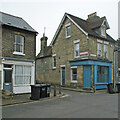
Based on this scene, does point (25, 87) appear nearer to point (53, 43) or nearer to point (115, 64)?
point (53, 43)

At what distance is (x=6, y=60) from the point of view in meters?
13.5

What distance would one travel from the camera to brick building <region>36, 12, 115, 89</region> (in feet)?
63.9

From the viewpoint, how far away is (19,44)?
14.6 m

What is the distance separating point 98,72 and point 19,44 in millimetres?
11168

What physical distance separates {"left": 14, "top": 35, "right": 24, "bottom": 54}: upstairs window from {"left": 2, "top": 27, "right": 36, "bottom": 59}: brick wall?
0.29m

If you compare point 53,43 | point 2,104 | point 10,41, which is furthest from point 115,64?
point 2,104

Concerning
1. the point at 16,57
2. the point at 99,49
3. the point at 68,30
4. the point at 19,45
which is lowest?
the point at 16,57

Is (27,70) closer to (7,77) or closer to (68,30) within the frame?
(7,77)

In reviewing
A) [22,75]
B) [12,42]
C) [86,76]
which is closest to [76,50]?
[86,76]

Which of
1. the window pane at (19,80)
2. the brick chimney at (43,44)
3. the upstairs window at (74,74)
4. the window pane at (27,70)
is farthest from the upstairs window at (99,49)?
the window pane at (19,80)

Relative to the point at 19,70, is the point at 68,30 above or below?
above

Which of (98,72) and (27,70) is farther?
(98,72)

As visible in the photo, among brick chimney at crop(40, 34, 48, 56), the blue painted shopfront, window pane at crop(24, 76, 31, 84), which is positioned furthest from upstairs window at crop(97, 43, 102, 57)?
brick chimney at crop(40, 34, 48, 56)

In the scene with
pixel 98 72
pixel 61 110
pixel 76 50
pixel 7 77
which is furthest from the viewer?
pixel 76 50
